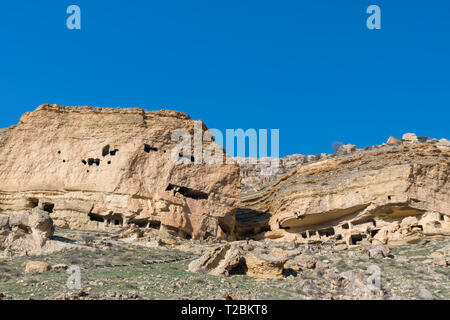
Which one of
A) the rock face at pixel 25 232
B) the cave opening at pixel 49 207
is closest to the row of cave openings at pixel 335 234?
the cave opening at pixel 49 207

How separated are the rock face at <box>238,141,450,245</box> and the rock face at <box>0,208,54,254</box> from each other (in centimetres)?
1859

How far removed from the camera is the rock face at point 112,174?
34219 millimetres

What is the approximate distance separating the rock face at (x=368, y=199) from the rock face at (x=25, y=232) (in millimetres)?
18594

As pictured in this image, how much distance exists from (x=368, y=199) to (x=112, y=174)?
54.2ft

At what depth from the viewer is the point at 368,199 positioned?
114ft

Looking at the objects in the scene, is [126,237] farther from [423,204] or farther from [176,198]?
[423,204]

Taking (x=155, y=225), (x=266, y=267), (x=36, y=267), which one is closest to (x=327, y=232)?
(x=155, y=225)

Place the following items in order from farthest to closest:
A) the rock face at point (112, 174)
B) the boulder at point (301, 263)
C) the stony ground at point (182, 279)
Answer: the rock face at point (112, 174), the boulder at point (301, 263), the stony ground at point (182, 279)

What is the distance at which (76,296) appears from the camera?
53.0 ft

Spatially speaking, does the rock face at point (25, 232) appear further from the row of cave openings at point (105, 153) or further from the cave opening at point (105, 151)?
the cave opening at point (105, 151)
